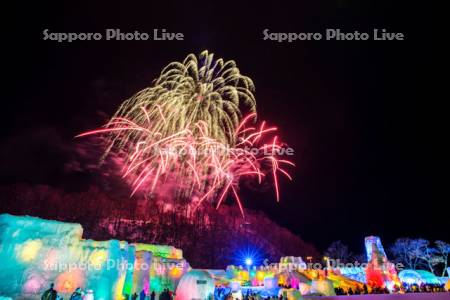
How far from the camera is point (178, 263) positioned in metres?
36.8

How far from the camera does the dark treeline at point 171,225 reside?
61.2 metres

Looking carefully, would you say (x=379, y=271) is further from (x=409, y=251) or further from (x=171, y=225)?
(x=171, y=225)

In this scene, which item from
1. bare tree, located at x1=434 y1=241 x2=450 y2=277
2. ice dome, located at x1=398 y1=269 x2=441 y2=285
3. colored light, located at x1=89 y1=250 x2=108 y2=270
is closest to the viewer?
colored light, located at x1=89 y1=250 x2=108 y2=270

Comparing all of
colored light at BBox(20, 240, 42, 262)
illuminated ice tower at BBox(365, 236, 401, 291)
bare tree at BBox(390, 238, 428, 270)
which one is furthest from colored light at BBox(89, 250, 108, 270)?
bare tree at BBox(390, 238, 428, 270)

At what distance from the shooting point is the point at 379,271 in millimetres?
47656

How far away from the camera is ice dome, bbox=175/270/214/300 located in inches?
786

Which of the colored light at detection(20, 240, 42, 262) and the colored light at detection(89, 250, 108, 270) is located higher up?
the colored light at detection(20, 240, 42, 262)

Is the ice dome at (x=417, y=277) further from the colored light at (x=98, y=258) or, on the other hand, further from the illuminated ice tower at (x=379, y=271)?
the colored light at (x=98, y=258)

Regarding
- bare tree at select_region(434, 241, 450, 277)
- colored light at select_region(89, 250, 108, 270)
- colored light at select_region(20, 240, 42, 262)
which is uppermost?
colored light at select_region(20, 240, 42, 262)

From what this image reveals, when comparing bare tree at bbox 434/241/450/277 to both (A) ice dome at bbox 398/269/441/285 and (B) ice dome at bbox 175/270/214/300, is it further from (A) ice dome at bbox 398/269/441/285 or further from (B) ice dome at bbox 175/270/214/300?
(B) ice dome at bbox 175/270/214/300

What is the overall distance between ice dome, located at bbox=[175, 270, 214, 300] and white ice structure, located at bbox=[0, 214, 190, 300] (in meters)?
7.57

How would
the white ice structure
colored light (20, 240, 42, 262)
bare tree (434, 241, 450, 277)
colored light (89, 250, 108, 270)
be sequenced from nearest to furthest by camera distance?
the white ice structure, colored light (20, 240, 42, 262), colored light (89, 250, 108, 270), bare tree (434, 241, 450, 277)

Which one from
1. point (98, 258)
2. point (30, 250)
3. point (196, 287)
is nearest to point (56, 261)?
point (30, 250)

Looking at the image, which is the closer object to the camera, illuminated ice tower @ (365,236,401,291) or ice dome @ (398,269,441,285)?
illuminated ice tower @ (365,236,401,291)
